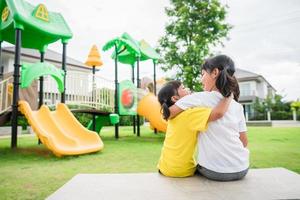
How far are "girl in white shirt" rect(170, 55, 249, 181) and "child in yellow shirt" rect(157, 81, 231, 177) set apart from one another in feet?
0.19

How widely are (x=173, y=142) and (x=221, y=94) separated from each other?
522 mm

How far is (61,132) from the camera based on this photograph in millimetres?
5859

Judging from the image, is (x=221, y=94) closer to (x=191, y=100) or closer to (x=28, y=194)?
(x=191, y=100)

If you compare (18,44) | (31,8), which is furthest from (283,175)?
(31,8)

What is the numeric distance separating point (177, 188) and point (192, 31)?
1211 cm

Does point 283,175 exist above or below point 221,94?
below

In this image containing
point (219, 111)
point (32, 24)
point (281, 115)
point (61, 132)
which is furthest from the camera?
point (281, 115)

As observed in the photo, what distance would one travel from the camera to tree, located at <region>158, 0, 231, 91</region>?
12.4 meters

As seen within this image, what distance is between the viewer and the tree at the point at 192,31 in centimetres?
1235

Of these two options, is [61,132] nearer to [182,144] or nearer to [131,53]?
[182,144]

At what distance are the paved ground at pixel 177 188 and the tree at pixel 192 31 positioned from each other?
10518 millimetres

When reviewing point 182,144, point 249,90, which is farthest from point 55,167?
point 249,90

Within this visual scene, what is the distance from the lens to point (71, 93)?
336 inches

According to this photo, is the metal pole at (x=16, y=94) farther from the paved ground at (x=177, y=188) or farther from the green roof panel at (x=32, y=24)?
the paved ground at (x=177, y=188)
